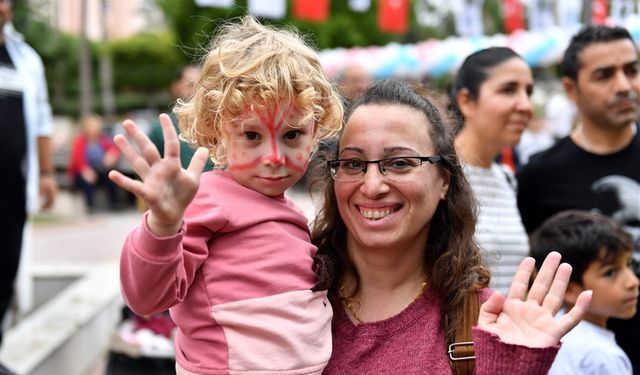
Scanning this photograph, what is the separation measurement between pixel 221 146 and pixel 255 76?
0.77 feet

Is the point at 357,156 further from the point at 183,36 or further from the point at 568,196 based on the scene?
the point at 183,36

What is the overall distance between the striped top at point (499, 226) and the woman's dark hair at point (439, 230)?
0.91 meters

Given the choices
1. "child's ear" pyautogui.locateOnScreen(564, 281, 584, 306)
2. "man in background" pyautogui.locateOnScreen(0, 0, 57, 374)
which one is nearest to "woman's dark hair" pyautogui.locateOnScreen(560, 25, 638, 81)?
"child's ear" pyautogui.locateOnScreen(564, 281, 584, 306)

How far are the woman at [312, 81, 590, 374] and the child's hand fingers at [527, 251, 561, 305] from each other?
22 cm

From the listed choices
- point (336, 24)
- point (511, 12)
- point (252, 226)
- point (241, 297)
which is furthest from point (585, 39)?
point (336, 24)

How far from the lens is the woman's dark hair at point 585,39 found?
12.8 ft

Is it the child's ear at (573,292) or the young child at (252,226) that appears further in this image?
the child's ear at (573,292)

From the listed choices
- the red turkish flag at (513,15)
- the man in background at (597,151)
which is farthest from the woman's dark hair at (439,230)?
the red turkish flag at (513,15)

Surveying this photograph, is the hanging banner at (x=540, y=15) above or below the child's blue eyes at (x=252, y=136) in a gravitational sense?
below

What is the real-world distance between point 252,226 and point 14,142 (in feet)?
9.72

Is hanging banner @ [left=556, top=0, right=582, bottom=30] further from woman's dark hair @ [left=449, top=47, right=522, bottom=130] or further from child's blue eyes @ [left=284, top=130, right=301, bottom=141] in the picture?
Result: child's blue eyes @ [left=284, top=130, right=301, bottom=141]

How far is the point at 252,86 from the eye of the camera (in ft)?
6.72

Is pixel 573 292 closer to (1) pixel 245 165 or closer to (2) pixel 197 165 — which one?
(1) pixel 245 165

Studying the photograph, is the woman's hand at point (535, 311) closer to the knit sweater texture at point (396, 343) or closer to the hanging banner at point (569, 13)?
the knit sweater texture at point (396, 343)
